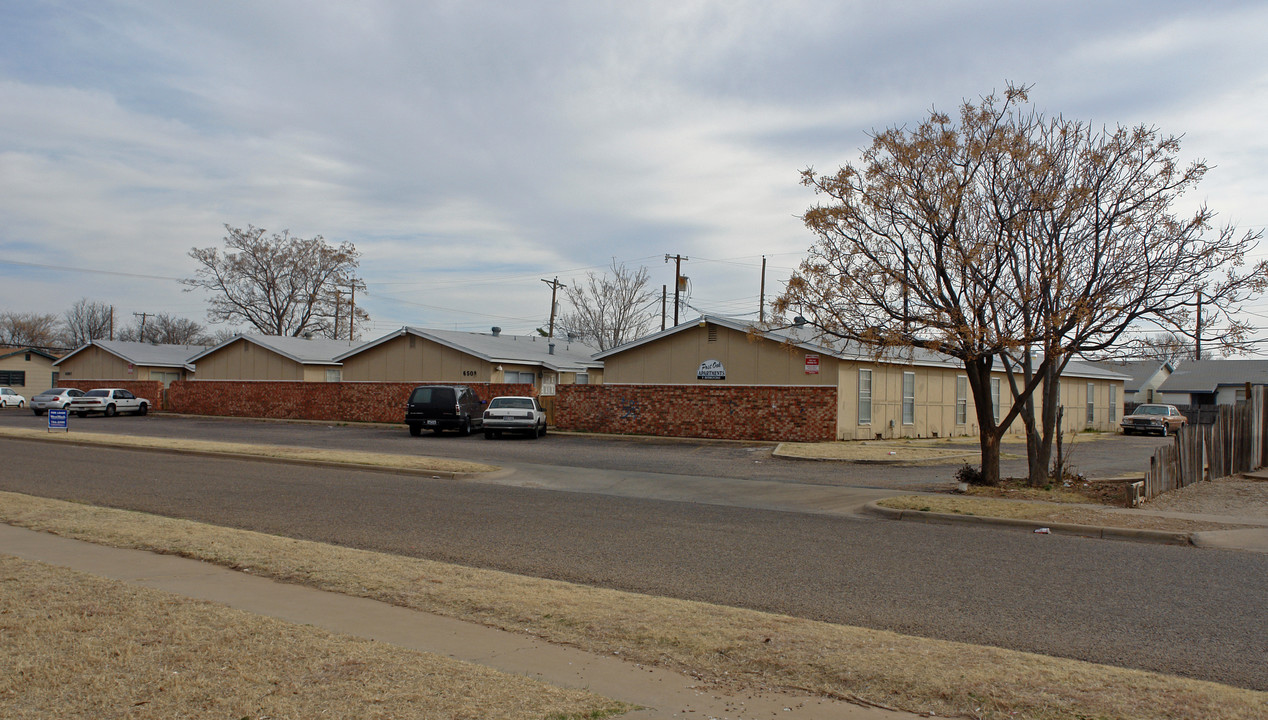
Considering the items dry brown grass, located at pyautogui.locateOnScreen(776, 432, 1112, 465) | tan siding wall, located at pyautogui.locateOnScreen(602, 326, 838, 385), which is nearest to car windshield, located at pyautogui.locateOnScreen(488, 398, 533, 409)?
tan siding wall, located at pyautogui.locateOnScreen(602, 326, 838, 385)

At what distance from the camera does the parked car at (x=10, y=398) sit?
57737 millimetres

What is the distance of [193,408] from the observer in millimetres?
46969

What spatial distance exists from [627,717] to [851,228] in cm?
1398

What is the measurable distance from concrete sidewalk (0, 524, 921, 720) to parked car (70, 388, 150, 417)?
40757 millimetres

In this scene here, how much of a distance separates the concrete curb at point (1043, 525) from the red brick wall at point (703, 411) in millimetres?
14046

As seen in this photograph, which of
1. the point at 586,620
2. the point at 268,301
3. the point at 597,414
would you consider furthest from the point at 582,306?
the point at 586,620

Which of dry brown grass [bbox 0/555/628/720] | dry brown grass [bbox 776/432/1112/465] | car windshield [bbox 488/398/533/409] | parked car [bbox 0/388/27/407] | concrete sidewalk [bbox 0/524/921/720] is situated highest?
car windshield [bbox 488/398/533/409]

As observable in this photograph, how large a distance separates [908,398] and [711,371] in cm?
705

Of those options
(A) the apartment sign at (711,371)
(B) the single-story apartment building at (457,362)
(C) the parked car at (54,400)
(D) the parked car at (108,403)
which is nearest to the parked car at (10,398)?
(C) the parked car at (54,400)

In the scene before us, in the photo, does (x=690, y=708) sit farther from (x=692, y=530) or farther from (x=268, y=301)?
(x=268, y=301)

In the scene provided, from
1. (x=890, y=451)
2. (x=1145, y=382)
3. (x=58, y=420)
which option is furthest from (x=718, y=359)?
(x=1145, y=382)

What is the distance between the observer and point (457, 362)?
38688mm

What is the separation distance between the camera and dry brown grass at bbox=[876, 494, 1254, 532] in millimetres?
12008

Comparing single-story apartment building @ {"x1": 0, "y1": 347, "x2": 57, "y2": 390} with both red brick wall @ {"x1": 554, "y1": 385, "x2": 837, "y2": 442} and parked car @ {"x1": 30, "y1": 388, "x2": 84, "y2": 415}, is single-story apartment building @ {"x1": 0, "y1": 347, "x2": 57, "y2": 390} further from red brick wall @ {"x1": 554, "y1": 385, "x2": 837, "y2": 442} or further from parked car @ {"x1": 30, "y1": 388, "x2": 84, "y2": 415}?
red brick wall @ {"x1": 554, "y1": 385, "x2": 837, "y2": 442}
